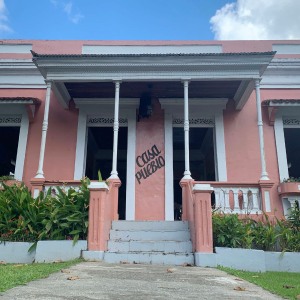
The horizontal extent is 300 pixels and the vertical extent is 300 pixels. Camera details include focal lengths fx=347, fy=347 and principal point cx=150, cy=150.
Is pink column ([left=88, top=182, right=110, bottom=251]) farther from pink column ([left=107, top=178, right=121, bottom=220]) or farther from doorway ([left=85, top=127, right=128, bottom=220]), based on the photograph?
doorway ([left=85, top=127, right=128, bottom=220])

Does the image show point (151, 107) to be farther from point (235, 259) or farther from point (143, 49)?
point (235, 259)

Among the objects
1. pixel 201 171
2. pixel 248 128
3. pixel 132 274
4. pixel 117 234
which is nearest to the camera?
pixel 132 274

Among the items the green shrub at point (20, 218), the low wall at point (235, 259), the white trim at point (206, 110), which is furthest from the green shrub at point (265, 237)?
the green shrub at point (20, 218)

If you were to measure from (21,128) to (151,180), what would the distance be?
354 cm

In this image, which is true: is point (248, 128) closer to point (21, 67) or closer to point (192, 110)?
point (192, 110)

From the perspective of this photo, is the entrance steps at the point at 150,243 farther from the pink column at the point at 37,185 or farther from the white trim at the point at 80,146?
the white trim at the point at 80,146

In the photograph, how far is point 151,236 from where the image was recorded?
5906 millimetres

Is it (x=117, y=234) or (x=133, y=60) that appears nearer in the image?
(x=117, y=234)

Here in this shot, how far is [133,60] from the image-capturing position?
24.3ft

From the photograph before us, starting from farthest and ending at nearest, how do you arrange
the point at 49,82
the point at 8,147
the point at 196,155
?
the point at 196,155, the point at 8,147, the point at 49,82

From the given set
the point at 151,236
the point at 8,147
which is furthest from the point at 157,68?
the point at 8,147

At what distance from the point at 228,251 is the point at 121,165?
8.39m

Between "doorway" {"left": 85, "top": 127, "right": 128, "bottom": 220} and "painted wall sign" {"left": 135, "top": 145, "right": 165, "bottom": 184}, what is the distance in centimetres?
158

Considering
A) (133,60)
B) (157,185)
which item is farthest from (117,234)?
(133,60)
